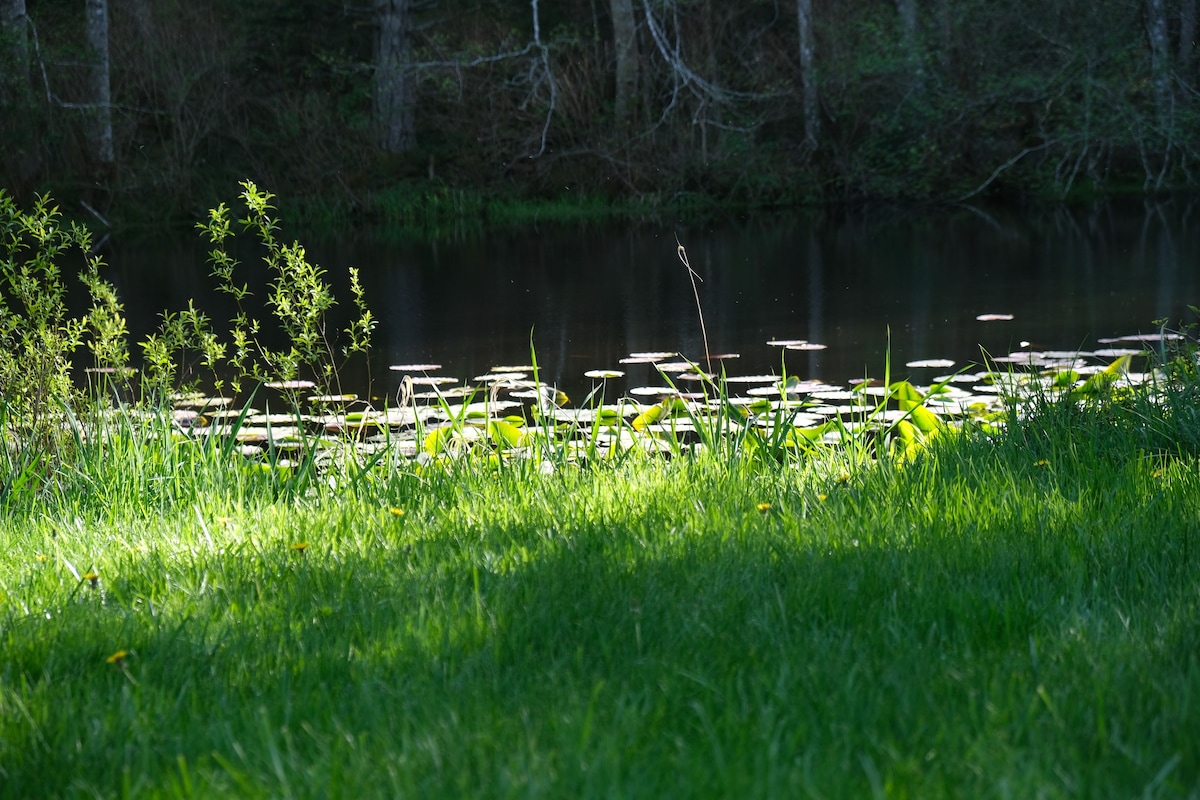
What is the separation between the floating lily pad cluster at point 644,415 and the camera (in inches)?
182

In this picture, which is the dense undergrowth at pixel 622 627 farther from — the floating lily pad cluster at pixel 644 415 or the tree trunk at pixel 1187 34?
the tree trunk at pixel 1187 34

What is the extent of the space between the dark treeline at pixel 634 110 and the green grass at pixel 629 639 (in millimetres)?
19277

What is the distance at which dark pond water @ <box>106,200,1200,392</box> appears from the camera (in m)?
9.38

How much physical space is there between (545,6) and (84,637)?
98.2 feet

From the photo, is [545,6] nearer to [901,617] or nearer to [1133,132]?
[1133,132]

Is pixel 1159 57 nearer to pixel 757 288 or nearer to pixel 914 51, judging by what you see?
pixel 914 51

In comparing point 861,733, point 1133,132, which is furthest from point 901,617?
point 1133,132

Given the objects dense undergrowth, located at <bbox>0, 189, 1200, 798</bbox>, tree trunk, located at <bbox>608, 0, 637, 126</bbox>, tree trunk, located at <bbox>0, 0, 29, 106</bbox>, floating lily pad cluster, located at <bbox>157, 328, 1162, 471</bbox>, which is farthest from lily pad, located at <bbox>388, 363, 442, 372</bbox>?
tree trunk, located at <bbox>608, 0, 637, 126</bbox>

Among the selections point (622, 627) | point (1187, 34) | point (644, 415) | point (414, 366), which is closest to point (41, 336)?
point (644, 415)

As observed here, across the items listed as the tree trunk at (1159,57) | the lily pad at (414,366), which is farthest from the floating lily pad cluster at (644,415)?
the tree trunk at (1159,57)

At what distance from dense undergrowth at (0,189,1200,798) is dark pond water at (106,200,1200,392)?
78.4 inches

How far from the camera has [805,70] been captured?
25594mm

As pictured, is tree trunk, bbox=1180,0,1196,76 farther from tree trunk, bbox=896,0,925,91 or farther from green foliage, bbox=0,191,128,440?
green foliage, bbox=0,191,128,440

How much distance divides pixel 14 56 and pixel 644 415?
2034 centimetres
